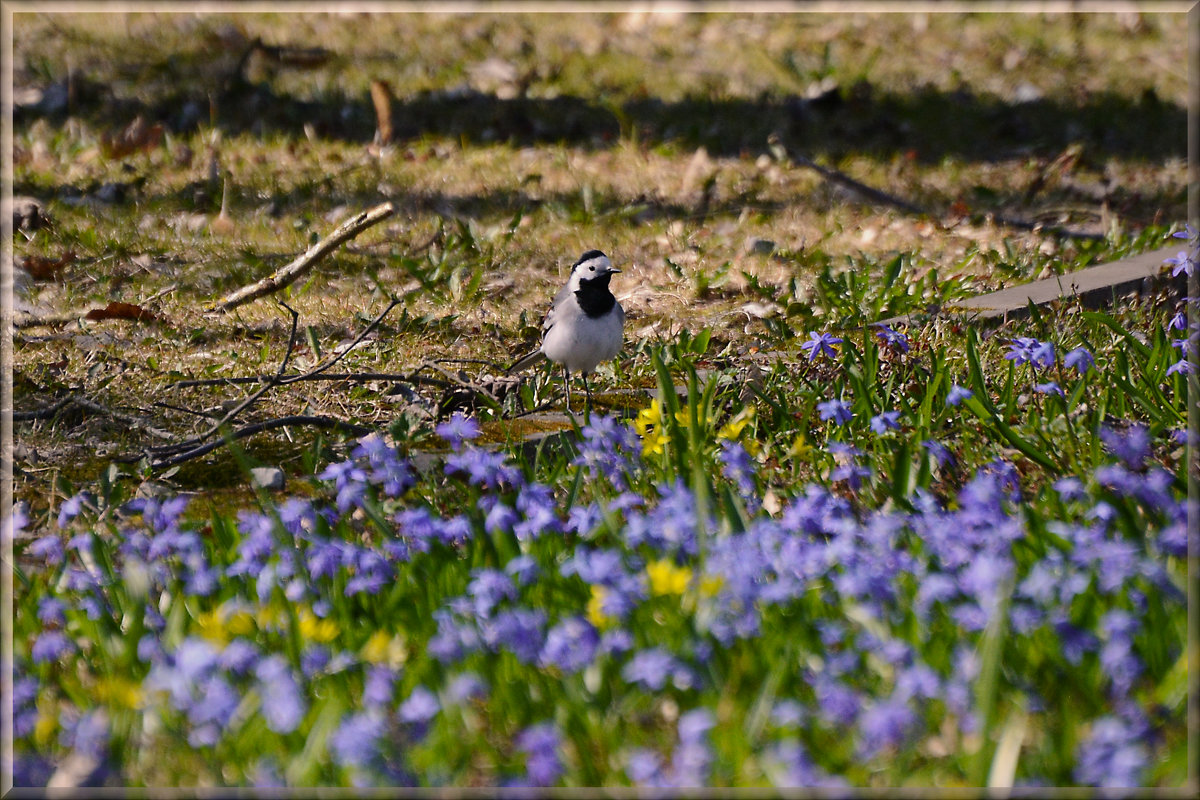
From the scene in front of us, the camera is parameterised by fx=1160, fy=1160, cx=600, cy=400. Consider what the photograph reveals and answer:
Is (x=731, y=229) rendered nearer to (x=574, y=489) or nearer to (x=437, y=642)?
(x=574, y=489)

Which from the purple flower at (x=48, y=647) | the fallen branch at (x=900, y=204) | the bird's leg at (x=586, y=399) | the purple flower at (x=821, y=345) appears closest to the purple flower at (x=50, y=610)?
the purple flower at (x=48, y=647)

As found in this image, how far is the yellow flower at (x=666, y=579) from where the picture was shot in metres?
2.19

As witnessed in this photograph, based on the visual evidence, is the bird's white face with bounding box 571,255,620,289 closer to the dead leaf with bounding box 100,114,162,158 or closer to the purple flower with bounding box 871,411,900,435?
the purple flower with bounding box 871,411,900,435

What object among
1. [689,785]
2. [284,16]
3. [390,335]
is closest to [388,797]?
[689,785]

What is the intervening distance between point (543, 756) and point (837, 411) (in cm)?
160

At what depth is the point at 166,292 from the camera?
5051mm

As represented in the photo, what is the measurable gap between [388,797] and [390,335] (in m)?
2.91

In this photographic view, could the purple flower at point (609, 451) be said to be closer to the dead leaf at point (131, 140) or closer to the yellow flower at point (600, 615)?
the yellow flower at point (600, 615)

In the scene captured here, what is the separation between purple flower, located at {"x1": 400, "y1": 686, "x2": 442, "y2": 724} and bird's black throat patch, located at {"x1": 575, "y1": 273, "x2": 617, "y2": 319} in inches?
76.9

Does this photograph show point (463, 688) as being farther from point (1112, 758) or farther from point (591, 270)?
point (591, 270)

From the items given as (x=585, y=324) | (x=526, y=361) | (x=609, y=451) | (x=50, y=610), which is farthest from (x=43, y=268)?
(x=609, y=451)

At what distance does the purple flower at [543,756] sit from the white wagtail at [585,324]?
6.39 ft

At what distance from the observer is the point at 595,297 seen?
3.84 m

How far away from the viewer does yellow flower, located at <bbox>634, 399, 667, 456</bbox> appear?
3.11m
